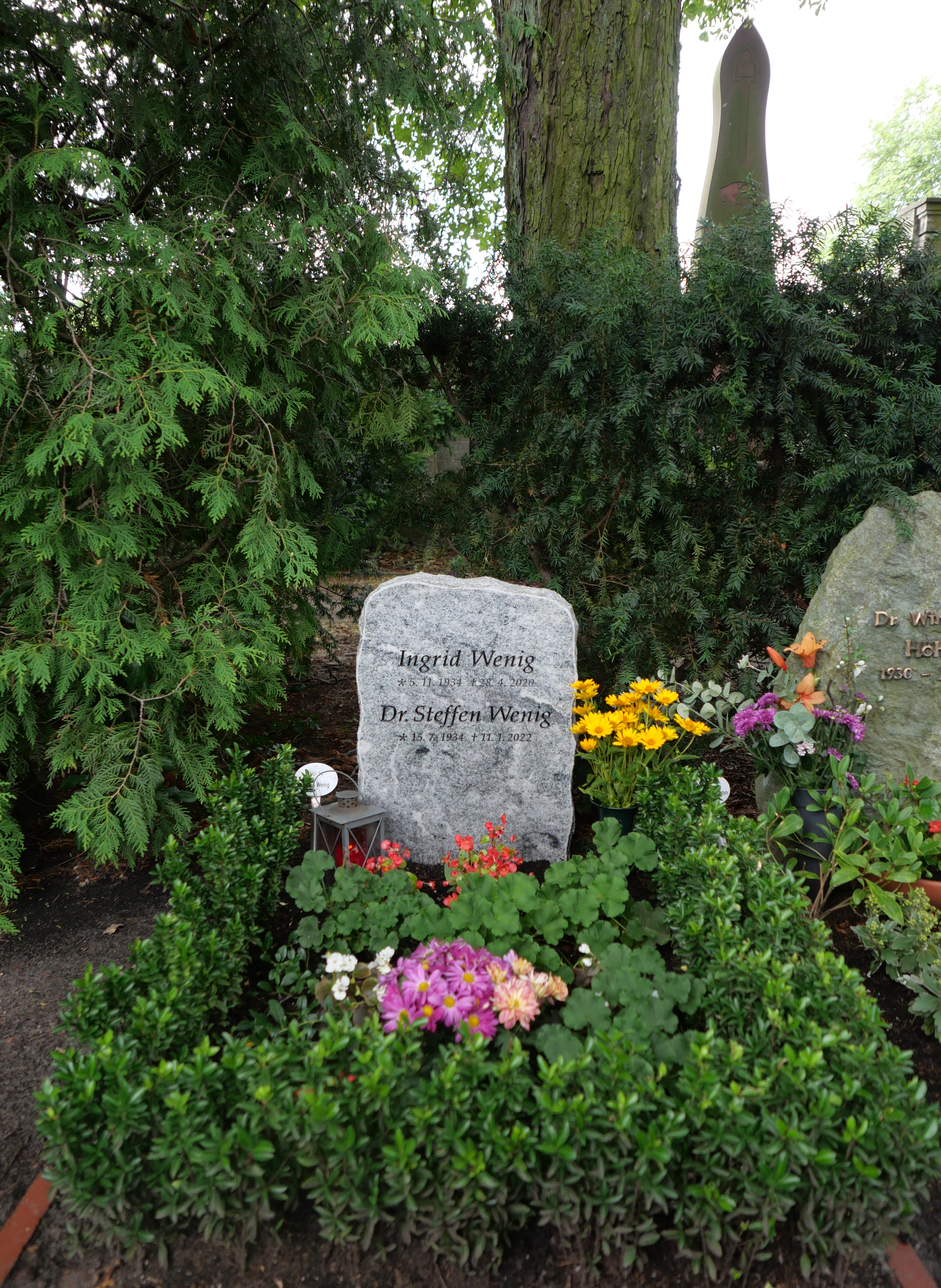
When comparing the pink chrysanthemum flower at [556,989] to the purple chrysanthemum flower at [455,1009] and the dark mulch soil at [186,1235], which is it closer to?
the purple chrysanthemum flower at [455,1009]

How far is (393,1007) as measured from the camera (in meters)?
1.86

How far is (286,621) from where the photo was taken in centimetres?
369

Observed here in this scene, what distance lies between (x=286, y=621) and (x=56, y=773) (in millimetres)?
1233

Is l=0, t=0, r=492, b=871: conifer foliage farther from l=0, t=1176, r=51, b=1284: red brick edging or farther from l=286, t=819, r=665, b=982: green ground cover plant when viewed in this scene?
l=0, t=1176, r=51, b=1284: red brick edging

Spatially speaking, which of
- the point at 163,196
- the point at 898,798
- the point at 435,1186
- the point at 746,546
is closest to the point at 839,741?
the point at 898,798

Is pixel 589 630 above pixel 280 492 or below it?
below

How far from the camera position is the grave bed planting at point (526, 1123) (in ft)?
4.85

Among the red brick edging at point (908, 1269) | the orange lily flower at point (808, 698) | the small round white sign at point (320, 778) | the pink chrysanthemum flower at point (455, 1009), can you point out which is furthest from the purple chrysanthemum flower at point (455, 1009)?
the orange lily flower at point (808, 698)

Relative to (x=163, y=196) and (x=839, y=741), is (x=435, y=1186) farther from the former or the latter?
(x=163, y=196)

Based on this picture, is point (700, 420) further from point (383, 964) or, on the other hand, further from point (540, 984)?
point (383, 964)

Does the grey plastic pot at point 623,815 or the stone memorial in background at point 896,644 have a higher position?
the stone memorial in background at point 896,644

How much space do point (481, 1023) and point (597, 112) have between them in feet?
15.9

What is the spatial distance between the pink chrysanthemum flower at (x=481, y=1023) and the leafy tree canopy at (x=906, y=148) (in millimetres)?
38066

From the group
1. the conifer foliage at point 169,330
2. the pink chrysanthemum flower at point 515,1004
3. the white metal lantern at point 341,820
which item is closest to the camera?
the pink chrysanthemum flower at point 515,1004
